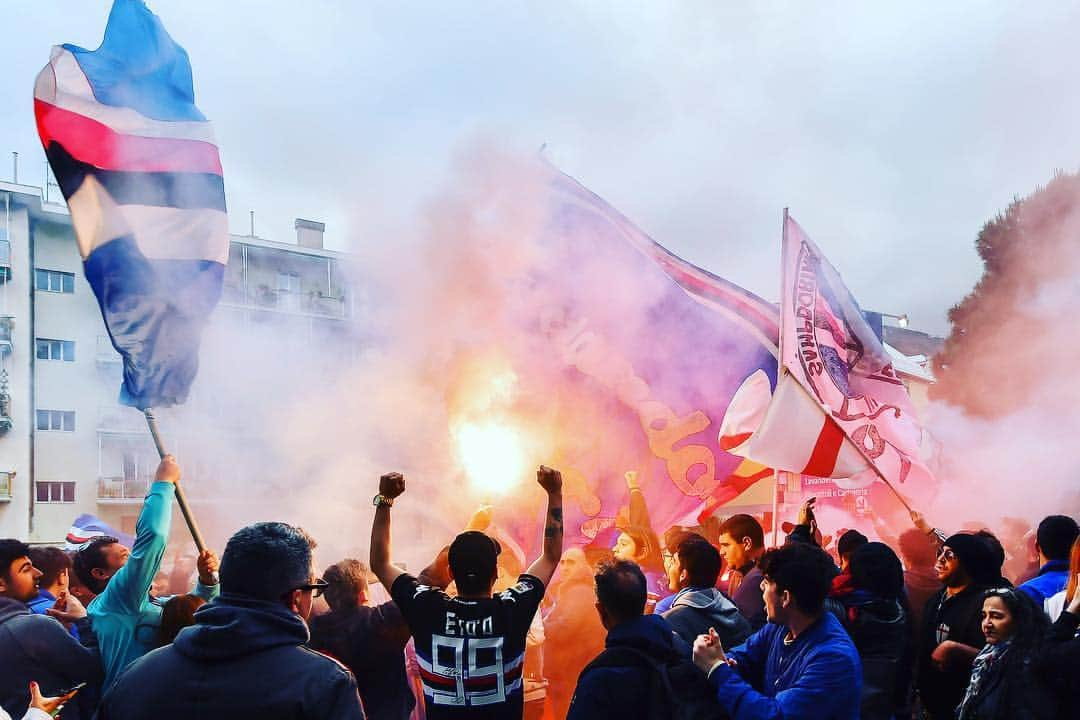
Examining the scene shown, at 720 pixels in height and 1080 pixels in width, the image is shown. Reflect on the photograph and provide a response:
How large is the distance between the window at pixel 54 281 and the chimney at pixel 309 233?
6.87 metres

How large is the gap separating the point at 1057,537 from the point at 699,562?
7.11 feet

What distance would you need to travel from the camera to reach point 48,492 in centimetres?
2286

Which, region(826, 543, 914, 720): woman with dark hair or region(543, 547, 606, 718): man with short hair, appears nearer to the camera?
region(826, 543, 914, 720): woman with dark hair

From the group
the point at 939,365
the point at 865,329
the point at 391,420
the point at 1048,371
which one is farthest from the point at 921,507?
the point at 939,365

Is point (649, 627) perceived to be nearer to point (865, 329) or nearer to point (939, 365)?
point (865, 329)

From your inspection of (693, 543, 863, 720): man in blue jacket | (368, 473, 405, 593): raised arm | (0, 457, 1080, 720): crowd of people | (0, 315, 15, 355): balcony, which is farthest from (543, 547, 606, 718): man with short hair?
(0, 315, 15, 355): balcony

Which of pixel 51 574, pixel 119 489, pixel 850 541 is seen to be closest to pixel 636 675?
pixel 850 541

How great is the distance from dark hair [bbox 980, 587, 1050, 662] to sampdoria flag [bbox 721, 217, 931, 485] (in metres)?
3.16

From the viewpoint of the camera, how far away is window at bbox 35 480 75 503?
73.6ft

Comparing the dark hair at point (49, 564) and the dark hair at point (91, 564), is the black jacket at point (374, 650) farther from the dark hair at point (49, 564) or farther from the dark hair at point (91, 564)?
the dark hair at point (49, 564)

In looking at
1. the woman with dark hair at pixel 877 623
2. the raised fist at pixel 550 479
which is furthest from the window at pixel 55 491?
the woman with dark hair at pixel 877 623

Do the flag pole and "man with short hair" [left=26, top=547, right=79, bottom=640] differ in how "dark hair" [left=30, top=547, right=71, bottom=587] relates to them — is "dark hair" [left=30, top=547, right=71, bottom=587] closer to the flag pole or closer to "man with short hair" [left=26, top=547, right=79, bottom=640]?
"man with short hair" [left=26, top=547, right=79, bottom=640]

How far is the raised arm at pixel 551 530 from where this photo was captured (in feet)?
11.9

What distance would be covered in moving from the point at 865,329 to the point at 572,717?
16.9 ft
